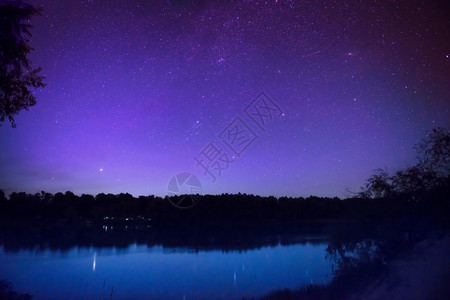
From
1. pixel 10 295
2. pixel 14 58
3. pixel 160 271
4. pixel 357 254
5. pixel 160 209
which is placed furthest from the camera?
pixel 160 209

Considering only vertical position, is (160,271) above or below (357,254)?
below

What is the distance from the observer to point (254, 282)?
25.8m

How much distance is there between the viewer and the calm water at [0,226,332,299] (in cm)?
2331

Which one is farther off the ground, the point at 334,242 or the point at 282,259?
the point at 334,242

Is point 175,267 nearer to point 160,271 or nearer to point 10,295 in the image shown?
point 160,271

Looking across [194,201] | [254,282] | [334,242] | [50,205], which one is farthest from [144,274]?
[50,205]

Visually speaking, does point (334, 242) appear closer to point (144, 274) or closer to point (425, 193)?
→ point (425, 193)

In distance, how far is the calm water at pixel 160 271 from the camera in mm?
23312

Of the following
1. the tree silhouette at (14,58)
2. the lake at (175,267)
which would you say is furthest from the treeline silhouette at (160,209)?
the tree silhouette at (14,58)

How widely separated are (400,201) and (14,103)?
71.2 ft

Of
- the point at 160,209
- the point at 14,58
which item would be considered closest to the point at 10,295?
the point at 14,58

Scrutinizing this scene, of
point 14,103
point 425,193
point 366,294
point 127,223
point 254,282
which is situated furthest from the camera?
point 127,223

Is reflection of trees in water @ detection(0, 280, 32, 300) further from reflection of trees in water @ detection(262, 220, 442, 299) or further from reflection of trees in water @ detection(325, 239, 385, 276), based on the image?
reflection of trees in water @ detection(325, 239, 385, 276)

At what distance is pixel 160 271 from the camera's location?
33094 mm
